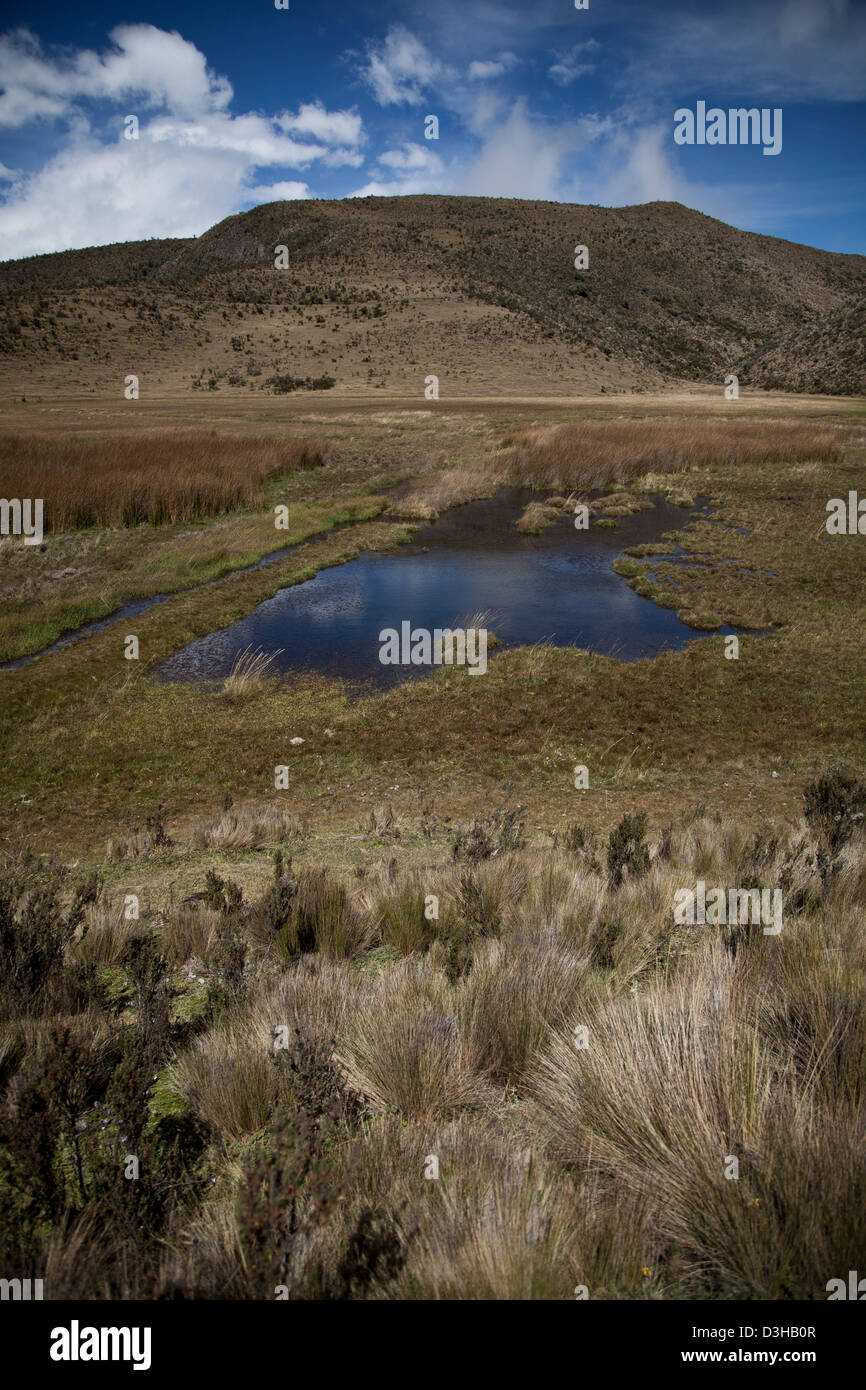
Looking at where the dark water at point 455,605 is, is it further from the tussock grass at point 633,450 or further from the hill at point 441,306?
the hill at point 441,306

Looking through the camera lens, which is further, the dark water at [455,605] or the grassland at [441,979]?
the dark water at [455,605]

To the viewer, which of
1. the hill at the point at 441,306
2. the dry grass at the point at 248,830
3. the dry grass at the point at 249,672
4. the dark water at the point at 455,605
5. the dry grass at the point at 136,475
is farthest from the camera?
the hill at the point at 441,306

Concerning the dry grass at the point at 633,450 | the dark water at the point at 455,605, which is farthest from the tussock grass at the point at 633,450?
the dark water at the point at 455,605

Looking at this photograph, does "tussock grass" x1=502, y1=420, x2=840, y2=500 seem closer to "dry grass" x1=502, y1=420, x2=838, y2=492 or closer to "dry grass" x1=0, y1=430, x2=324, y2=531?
"dry grass" x1=502, y1=420, x2=838, y2=492

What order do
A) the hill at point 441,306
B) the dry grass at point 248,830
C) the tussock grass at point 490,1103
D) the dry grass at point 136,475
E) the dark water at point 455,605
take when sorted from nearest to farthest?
the tussock grass at point 490,1103 → the dry grass at point 248,830 → the dark water at point 455,605 → the dry grass at point 136,475 → the hill at point 441,306

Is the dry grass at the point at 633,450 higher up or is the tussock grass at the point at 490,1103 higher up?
the dry grass at the point at 633,450

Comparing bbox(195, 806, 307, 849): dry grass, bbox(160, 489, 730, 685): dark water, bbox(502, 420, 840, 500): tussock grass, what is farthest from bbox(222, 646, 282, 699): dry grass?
bbox(502, 420, 840, 500): tussock grass

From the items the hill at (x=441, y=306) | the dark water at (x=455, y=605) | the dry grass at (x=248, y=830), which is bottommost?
the dry grass at (x=248, y=830)
